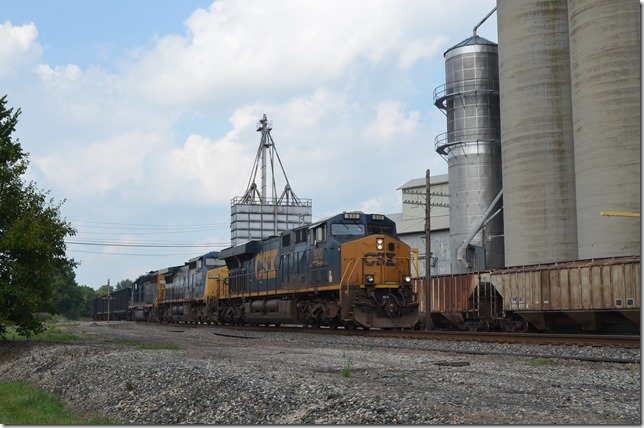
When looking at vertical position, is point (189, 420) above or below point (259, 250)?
below

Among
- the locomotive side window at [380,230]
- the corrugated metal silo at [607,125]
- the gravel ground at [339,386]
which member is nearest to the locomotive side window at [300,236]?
the locomotive side window at [380,230]

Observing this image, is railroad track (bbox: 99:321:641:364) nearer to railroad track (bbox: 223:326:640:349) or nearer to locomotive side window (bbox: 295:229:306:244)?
railroad track (bbox: 223:326:640:349)

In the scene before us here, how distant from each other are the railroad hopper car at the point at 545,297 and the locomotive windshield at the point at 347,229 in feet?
20.8

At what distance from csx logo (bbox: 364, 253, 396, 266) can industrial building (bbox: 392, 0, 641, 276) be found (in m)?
10.0

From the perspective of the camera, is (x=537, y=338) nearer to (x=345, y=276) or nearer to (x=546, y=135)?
(x=345, y=276)

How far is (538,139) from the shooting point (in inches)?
1613

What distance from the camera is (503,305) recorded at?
27.3 m

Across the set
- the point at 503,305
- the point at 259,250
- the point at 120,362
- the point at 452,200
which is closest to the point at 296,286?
the point at 259,250

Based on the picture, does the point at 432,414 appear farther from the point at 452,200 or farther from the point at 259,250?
the point at 452,200

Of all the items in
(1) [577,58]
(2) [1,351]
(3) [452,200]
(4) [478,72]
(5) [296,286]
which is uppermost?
(4) [478,72]

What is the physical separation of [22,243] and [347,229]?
10706 mm

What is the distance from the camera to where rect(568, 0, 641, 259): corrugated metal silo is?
33.8m

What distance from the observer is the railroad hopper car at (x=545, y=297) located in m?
22.1

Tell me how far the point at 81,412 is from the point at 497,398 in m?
6.30
